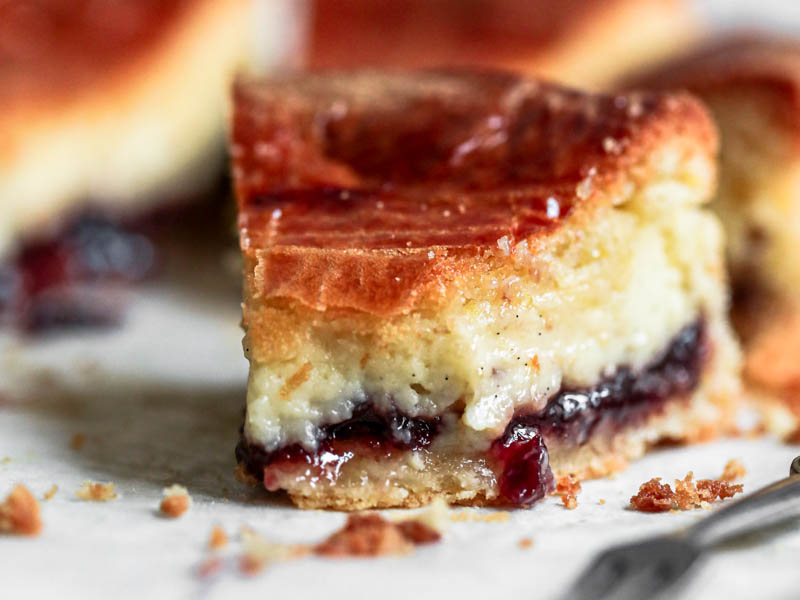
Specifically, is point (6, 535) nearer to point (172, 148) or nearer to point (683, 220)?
point (683, 220)

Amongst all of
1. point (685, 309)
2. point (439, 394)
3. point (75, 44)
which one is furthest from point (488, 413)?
point (75, 44)

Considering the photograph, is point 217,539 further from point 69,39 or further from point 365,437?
point 69,39

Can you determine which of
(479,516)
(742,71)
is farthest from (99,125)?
(479,516)

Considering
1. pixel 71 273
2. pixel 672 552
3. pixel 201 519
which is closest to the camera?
pixel 672 552

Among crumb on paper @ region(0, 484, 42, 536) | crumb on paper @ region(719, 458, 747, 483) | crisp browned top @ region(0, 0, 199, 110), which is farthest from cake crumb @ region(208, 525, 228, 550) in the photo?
crisp browned top @ region(0, 0, 199, 110)

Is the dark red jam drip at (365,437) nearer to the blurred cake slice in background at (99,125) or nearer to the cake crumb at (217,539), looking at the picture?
the cake crumb at (217,539)

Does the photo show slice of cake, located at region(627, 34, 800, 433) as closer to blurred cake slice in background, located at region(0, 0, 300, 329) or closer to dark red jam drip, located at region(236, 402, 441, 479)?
dark red jam drip, located at region(236, 402, 441, 479)

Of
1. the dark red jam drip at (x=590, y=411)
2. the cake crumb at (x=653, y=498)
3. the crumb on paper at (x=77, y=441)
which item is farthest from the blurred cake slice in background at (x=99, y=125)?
the cake crumb at (x=653, y=498)
